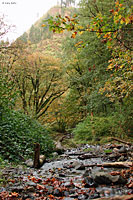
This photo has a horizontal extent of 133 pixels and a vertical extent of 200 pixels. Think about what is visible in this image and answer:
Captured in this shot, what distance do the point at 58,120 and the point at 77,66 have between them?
26.2ft

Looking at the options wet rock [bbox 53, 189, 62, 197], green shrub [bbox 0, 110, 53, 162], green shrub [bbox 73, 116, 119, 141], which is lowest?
green shrub [bbox 73, 116, 119, 141]

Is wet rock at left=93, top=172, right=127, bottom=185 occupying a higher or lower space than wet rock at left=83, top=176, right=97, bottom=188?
higher

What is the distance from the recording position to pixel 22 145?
793 centimetres

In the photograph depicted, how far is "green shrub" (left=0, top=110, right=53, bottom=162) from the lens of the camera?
715 cm

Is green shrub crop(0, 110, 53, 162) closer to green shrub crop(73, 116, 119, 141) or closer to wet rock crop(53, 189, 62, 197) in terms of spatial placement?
wet rock crop(53, 189, 62, 197)

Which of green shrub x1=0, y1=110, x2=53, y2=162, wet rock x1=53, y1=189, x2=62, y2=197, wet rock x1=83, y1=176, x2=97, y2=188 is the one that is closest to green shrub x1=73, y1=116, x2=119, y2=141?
green shrub x1=0, y1=110, x2=53, y2=162

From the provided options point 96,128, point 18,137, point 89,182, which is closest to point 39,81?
point 96,128

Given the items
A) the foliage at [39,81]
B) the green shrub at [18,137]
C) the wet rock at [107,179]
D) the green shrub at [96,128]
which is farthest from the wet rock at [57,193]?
the foliage at [39,81]

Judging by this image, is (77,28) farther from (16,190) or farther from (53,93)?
(53,93)

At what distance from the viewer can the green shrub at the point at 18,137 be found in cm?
715

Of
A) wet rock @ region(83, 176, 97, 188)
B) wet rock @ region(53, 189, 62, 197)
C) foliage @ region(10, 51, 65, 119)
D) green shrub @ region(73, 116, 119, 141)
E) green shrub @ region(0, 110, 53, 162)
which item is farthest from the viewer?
foliage @ region(10, 51, 65, 119)

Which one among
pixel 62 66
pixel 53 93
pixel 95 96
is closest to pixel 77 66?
pixel 62 66

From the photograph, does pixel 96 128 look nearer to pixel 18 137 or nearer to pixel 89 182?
pixel 18 137

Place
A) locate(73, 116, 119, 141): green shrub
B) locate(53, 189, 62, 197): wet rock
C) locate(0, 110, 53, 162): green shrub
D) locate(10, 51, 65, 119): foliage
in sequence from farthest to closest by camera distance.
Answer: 1. locate(10, 51, 65, 119): foliage
2. locate(73, 116, 119, 141): green shrub
3. locate(0, 110, 53, 162): green shrub
4. locate(53, 189, 62, 197): wet rock
